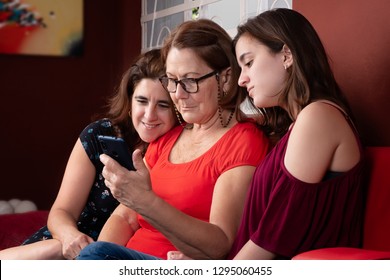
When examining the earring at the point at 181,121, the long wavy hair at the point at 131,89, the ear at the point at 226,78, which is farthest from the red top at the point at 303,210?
the long wavy hair at the point at 131,89

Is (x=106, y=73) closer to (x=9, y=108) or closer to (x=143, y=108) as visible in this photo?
(x=9, y=108)

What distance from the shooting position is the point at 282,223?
1589 mm

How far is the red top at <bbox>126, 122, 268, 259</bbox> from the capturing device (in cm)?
185

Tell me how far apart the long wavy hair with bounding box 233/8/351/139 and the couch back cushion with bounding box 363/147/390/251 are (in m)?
0.16

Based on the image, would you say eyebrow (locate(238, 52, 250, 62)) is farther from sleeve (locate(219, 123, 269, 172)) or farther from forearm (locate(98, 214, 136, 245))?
forearm (locate(98, 214, 136, 245))

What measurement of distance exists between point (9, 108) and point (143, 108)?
284 centimetres

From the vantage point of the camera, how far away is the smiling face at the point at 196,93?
1.94 metres

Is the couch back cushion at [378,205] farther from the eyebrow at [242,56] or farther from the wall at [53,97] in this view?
the wall at [53,97]

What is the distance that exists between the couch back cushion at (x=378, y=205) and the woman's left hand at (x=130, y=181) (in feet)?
1.85

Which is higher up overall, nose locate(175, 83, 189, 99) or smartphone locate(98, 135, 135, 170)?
nose locate(175, 83, 189, 99)

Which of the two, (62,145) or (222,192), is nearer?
(222,192)

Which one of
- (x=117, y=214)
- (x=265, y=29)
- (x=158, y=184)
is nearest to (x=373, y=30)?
(x=265, y=29)

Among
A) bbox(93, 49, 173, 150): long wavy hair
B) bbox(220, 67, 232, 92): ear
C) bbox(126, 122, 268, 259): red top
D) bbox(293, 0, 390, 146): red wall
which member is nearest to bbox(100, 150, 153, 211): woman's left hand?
bbox(126, 122, 268, 259): red top

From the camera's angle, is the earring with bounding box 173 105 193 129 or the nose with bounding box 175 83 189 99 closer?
the nose with bounding box 175 83 189 99
